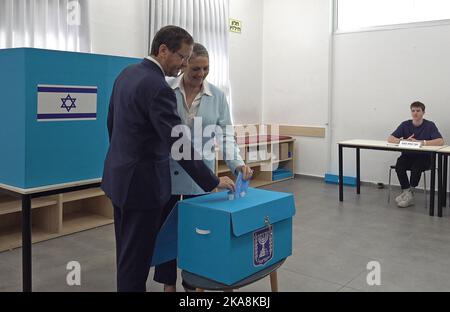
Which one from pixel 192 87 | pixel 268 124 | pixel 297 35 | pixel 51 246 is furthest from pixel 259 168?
pixel 192 87

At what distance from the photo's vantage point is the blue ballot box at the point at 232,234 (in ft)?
5.56

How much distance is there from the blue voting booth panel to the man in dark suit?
0.42 m

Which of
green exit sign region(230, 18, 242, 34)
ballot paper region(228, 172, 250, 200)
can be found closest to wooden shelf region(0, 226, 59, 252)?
ballot paper region(228, 172, 250, 200)

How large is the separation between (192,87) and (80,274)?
1586 mm

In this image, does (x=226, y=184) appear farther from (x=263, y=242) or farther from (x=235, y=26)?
(x=235, y=26)

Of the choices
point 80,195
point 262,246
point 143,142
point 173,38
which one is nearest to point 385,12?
point 80,195

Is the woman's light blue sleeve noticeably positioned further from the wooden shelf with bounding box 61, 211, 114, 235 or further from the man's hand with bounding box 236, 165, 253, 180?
the wooden shelf with bounding box 61, 211, 114, 235

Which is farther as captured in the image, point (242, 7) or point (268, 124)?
point (268, 124)

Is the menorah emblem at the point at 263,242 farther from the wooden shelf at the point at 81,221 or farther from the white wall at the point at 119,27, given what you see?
the white wall at the point at 119,27

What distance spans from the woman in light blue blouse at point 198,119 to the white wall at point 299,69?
4528 millimetres

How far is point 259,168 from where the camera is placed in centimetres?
649

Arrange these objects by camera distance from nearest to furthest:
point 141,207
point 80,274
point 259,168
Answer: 1. point 141,207
2. point 80,274
3. point 259,168

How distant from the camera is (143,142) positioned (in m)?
1.75
